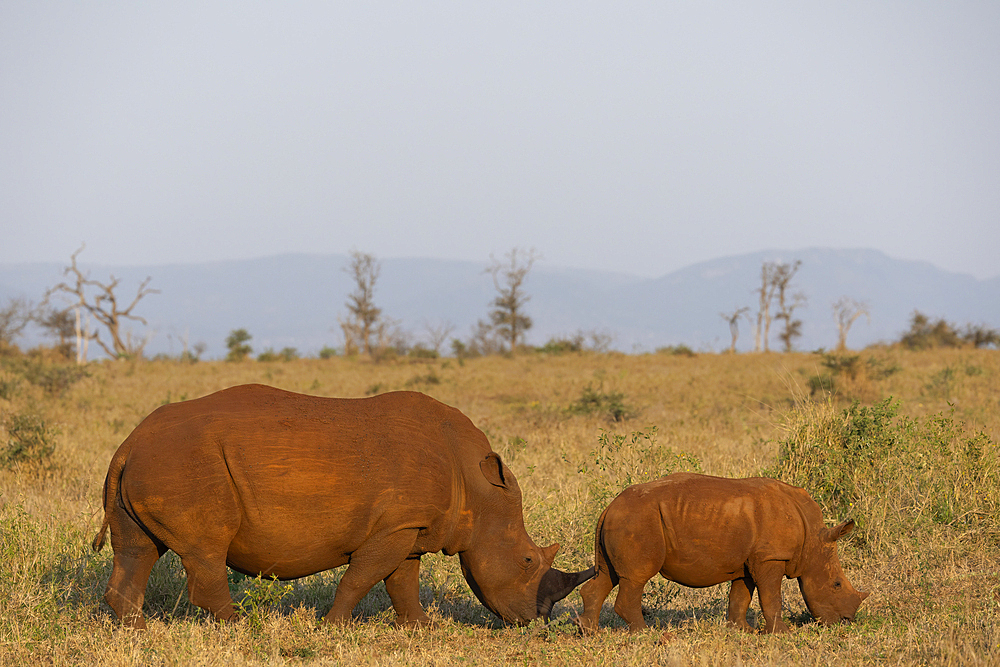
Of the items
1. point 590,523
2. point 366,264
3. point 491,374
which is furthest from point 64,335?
point 590,523

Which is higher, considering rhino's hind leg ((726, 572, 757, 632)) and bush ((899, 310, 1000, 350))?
bush ((899, 310, 1000, 350))

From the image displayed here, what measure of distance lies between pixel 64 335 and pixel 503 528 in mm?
58232

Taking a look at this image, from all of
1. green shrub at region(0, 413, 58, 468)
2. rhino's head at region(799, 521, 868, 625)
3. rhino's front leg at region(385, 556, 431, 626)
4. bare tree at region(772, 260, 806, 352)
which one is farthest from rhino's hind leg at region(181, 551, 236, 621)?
bare tree at region(772, 260, 806, 352)

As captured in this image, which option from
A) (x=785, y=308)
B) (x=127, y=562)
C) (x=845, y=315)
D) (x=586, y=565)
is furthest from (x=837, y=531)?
(x=845, y=315)

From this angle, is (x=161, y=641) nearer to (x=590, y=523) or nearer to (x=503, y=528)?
(x=503, y=528)

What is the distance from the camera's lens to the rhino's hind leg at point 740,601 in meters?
5.47

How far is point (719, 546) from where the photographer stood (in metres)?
5.16

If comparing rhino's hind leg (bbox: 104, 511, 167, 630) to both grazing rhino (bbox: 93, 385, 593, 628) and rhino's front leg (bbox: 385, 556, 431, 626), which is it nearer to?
grazing rhino (bbox: 93, 385, 593, 628)

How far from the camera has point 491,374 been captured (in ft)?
89.8

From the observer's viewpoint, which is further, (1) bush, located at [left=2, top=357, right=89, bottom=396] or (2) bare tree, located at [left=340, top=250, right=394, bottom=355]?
(2) bare tree, located at [left=340, top=250, right=394, bottom=355]

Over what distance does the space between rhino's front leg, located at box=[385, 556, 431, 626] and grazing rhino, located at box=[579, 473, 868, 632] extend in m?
1.19

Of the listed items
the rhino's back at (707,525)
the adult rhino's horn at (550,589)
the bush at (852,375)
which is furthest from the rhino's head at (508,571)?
the bush at (852,375)

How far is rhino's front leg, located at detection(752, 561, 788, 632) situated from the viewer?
526 centimetres

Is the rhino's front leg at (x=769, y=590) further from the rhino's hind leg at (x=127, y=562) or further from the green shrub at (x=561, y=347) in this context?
the green shrub at (x=561, y=347)
